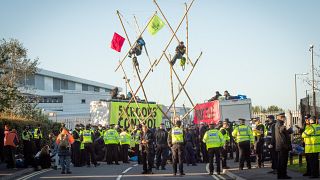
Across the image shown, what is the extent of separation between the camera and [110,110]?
3434 cm

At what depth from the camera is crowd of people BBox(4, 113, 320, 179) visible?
18.2 m

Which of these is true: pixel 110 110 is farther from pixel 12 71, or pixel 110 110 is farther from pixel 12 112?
pixel 12 71

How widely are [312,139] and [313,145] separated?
0.59 feet

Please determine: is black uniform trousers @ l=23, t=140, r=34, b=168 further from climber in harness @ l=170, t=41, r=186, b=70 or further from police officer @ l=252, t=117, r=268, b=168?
climber in harness @ l=170, t=41, r=186, b=70

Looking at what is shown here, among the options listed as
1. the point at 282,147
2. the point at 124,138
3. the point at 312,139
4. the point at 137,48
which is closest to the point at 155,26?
the point at 137,48

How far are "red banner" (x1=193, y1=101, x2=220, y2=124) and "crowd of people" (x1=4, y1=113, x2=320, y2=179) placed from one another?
7.22ft

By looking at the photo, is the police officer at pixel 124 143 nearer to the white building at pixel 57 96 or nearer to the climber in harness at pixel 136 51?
the climber in harness at pixel 136 51

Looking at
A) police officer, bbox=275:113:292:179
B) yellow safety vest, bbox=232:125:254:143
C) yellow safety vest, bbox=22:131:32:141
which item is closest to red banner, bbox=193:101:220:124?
yellow safety vest, bbox=232:125:254:143

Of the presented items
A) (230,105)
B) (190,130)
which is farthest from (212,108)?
(190,130)

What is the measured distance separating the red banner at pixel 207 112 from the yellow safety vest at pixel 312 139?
14303 mm

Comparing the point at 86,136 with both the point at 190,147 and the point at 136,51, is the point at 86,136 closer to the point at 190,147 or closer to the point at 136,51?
the point at 190,147

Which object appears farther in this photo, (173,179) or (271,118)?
(271,118)

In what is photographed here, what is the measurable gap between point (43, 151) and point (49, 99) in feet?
171

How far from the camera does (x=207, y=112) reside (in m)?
35.0
